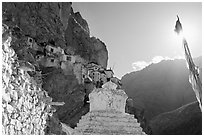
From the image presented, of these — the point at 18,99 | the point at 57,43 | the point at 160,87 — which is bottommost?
the point at 18,99

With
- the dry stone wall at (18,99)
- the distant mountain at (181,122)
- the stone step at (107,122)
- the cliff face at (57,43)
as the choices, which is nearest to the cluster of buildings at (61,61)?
the cliff face at (57,43)

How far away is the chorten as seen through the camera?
7.36 m

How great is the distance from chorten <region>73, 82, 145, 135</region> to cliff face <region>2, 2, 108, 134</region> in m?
18.0

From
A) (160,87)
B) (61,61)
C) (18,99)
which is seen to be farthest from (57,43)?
(18,99)

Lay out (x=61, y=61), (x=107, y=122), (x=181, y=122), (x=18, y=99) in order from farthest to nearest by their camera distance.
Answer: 1. (x=181, y=122)
2. (x=61, y=61)
3. (x=18, y=99)
4. (x=107, y=122)

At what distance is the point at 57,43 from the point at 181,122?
18.0 m

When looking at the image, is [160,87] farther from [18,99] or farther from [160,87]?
[18,99]

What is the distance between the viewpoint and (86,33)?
44656mm

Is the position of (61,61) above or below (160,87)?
above

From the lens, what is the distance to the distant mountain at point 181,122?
36728 mm

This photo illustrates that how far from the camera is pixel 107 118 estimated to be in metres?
7.70

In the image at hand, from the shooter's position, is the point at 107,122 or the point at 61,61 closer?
the point at 107,122

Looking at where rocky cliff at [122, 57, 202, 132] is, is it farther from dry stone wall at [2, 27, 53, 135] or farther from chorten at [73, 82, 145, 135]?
chorten at [73, 82, 145, 135]

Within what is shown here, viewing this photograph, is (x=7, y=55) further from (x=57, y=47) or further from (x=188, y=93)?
(x=188, y=93)
